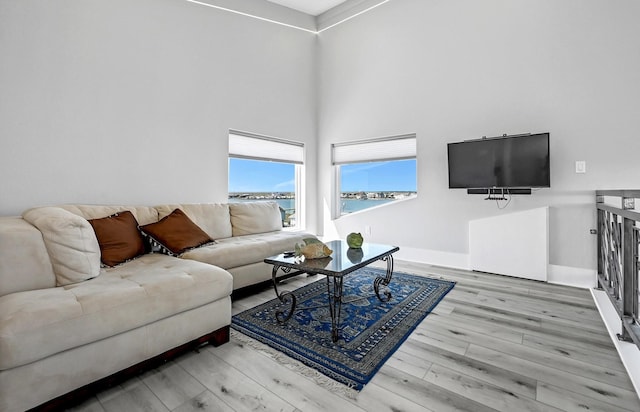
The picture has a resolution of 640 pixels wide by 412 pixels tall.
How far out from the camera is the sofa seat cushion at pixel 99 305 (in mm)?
1252

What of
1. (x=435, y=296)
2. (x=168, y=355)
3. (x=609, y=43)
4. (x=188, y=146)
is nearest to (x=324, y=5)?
(x=188, y=146)

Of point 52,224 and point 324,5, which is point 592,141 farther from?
point 52,224

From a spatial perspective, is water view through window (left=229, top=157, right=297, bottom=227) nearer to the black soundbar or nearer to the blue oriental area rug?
the blue oriental area rug

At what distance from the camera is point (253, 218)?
3.73 metres

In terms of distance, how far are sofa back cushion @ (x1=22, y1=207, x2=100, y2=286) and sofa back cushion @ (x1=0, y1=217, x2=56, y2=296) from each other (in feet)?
0.11

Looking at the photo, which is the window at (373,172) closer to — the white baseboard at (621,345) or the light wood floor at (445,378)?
the white baseboard at (621,345)

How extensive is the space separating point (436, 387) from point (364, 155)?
12.0ft

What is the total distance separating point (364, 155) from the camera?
4738mm

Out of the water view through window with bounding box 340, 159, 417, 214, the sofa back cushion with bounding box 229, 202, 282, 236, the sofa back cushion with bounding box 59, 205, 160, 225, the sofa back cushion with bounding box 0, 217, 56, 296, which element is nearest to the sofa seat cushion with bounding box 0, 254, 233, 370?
the sofa back cushion with bounding box 0, 217, 56, 296

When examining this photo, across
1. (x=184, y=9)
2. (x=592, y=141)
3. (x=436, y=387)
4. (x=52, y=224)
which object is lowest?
(x=436, y=387)

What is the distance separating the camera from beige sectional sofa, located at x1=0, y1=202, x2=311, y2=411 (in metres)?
1.27

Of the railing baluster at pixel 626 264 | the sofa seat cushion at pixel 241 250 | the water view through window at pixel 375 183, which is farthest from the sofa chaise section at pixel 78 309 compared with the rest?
the water view through window at pixel 375 183

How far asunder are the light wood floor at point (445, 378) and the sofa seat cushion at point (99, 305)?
1.12ft

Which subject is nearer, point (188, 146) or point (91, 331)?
point (91, 331)
